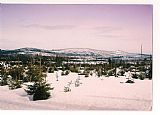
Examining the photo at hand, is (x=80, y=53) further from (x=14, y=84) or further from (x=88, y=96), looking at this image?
(x=14, y=84)

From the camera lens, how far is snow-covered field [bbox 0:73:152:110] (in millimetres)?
2562

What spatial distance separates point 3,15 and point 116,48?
2.71ft

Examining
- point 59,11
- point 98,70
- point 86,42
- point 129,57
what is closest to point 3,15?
point 59,11

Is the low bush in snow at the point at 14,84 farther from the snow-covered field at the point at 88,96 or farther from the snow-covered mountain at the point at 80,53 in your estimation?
the snow-covered mountain at the point at 80,53

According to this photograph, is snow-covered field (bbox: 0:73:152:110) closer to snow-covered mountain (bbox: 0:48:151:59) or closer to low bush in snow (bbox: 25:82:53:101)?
low bush in snow (bbox: 25:82:53:101)

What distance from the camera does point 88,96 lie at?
8.46 ft

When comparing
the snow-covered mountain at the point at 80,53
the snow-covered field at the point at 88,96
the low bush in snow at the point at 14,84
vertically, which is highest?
the snow-covered mountain at the point at 80,53

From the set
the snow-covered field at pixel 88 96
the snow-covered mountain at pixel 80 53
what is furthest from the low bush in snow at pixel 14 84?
the snow-covered mountain at pixel 80 53

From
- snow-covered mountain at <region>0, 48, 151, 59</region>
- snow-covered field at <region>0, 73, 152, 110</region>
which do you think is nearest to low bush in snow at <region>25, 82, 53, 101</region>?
snow-covered field at <region>0, 73, 152, 110</region>

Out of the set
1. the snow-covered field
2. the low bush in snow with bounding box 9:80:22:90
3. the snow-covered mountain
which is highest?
the snow-covered mountain

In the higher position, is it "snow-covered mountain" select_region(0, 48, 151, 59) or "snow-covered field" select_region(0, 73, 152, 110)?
"snow-covered mountain" select_region(0, 48, 151, 59)

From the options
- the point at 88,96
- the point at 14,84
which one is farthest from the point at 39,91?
the point at 88,96

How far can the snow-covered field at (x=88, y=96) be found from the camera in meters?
2.56

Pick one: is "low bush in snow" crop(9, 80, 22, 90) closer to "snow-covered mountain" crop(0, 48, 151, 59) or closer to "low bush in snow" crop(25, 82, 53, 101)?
"low bush in snow" crop(25, 82, 53, 101)
